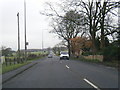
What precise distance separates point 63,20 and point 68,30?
2541cm

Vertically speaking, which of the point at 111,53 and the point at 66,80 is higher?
the point at 111,53

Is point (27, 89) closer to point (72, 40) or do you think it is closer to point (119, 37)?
point (119, 37)

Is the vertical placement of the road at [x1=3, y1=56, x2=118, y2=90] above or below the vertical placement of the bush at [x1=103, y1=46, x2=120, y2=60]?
below

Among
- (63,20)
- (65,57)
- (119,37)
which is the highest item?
(63,20)

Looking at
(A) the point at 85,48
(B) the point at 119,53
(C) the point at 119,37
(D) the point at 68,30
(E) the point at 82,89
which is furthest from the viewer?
(A) the point at 85,48

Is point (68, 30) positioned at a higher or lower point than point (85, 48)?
higher

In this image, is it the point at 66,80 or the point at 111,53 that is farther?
the point at 111,53

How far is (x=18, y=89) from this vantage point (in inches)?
390

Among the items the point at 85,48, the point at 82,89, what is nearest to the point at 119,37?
the point at 82,89

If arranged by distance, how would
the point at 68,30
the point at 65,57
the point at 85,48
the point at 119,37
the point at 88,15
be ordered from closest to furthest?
the point at 119,37, the point at 88,15, the point at 65,57, the point at 68,30, the point at 85,48

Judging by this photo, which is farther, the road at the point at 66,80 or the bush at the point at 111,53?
the bush at the point at 111,53

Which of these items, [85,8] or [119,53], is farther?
[85,8]

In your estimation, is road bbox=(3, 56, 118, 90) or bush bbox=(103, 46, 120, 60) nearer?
road bbox=(3, 56, 118, 90)

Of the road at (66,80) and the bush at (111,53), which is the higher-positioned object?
the bush at (111,53)
